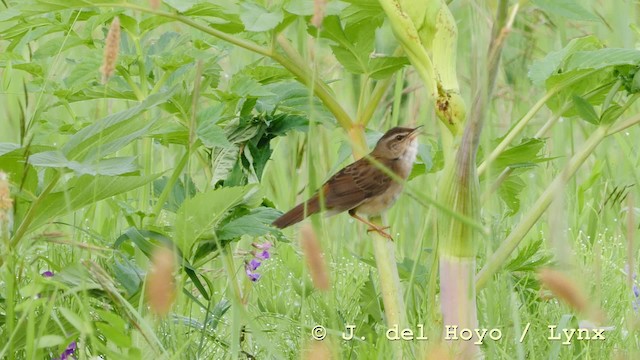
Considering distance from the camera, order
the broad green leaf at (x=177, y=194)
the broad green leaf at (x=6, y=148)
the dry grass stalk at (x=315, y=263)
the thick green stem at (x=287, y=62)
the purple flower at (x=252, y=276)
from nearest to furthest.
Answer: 1. the dry grass stalk at (x=315, y=263)
2. the broad green leaf at (x=6, y=148)
3. the thick green stem at (x=287, y=62)
4. the broad green leaf at (x=177, y=194)
5. the purple flower at (x=252, y=276)

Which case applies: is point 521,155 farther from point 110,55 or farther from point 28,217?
point 28,217

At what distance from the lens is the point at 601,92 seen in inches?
106

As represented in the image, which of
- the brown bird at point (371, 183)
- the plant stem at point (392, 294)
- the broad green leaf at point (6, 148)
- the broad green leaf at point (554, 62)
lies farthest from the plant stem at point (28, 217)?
the broad green leaf at point (554, 62)

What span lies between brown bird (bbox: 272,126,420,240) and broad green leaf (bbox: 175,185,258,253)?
22.0 inches

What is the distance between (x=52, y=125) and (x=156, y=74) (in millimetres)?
320

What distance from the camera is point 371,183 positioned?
349cm

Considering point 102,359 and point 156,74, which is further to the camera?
point 156,74

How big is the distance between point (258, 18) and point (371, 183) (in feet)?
3.75

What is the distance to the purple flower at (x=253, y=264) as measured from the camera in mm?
3359

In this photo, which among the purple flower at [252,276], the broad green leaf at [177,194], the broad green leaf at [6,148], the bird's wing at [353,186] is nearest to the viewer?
the broad green leaf at [6,148]

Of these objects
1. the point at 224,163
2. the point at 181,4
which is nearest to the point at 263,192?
the point at 224,163

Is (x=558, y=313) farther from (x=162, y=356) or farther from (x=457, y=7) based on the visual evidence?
(x=162, y=356)

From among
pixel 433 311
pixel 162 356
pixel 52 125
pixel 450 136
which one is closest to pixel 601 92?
pixel 450 136

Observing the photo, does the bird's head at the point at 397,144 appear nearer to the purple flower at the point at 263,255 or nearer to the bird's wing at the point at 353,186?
the bird's wing at the point at 353,186
